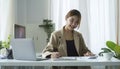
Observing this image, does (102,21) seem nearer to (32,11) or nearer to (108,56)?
(32,11)

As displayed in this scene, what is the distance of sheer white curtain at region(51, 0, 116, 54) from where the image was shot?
4676 mm

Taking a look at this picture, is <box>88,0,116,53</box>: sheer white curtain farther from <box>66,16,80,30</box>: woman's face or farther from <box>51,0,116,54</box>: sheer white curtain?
<box>66,16,80,30</box>: woman's face

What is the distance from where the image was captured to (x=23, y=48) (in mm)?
2072

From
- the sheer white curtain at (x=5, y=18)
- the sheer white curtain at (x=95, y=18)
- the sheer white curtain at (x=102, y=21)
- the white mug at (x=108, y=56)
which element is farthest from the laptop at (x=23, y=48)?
the sheer white curtain at (x=102, y=21)

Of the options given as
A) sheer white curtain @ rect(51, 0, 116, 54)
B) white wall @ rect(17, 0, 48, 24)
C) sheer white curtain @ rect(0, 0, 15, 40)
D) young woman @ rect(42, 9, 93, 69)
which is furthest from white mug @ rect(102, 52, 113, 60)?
white wall @ rect(17, 0, 48, 24)

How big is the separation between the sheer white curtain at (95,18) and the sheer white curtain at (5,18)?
87cm

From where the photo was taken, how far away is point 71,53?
266 centimetres

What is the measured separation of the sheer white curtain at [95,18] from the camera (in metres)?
4.68

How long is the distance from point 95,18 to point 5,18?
1.74 meters

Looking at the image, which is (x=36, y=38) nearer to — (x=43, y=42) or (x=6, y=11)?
(x=43, y=42)

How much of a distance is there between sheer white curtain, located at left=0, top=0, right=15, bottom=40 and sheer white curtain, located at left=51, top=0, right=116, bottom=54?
0.87 m

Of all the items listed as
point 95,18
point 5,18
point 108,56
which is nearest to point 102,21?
point 95,18

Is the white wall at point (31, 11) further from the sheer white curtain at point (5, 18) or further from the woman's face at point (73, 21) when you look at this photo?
the woman's face at point (73, 21)

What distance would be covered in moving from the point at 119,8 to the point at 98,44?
31.4 inches
